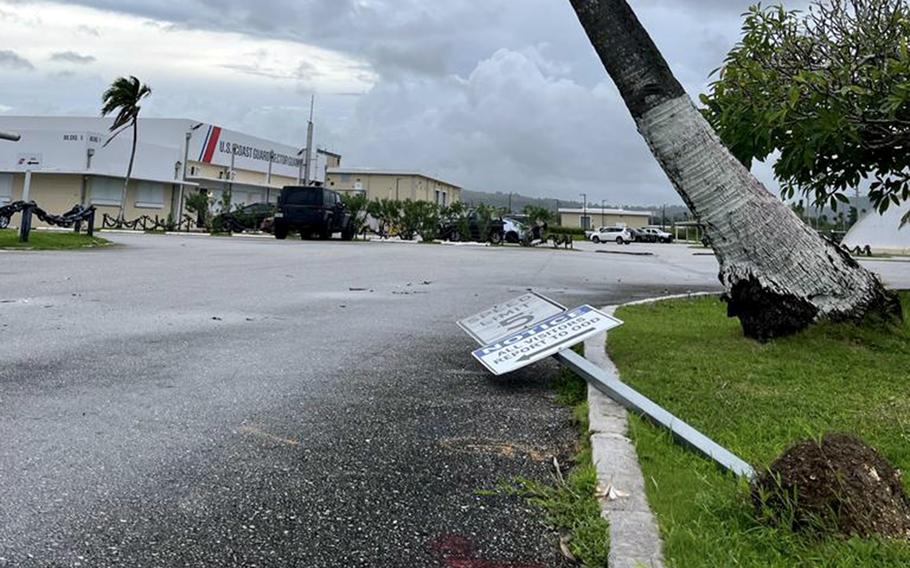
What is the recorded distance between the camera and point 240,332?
6758mm

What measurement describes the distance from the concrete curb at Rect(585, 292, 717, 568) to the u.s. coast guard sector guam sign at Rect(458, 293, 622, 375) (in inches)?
20.2

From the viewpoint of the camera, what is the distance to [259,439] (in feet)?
12.2

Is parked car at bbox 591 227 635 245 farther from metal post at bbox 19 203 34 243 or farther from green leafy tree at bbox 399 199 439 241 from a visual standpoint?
metal post at bbox 19 203 34 243

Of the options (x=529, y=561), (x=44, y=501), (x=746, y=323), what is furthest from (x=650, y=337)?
(x=44, y=501)

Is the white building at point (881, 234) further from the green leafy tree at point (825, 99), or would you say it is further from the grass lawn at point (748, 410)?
the grass lawn at point (748, 410)

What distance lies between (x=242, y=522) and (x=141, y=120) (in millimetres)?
52695

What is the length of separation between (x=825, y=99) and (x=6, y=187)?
1764 inches

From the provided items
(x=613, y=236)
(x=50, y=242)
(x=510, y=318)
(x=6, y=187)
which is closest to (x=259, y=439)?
(x=510, y=318)

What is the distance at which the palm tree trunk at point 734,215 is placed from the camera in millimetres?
5730

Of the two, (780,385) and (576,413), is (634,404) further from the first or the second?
(780,385)

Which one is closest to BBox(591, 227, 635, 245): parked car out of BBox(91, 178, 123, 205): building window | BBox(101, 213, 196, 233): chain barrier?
BBox(101, 213, 196, 233): chain barrier

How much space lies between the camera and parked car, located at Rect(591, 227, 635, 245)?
61750 millimetres

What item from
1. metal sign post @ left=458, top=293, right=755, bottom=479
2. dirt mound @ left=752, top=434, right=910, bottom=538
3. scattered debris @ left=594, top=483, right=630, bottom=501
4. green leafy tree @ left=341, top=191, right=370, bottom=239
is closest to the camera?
dirt mound @ left=752, top=434, right=910, bottom=538

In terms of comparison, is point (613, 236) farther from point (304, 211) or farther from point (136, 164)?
point (304, 211)
